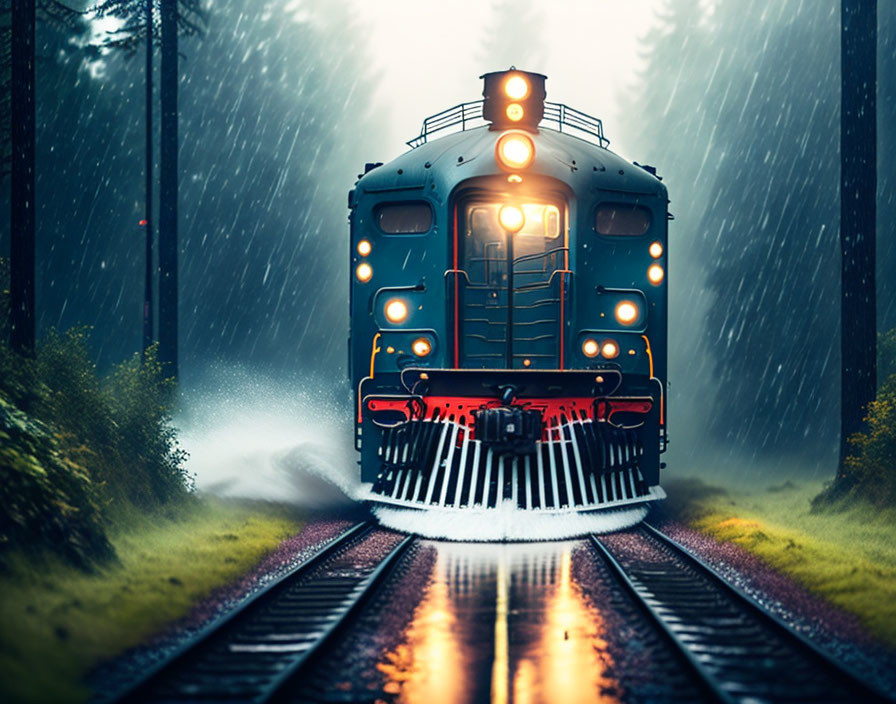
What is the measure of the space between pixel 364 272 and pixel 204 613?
543 cm

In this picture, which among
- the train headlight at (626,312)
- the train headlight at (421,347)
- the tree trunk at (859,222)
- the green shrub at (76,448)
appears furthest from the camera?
the tree trunk at (859,222)

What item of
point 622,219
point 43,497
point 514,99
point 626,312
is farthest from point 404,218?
point 43,497

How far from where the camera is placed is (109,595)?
7.01 meters

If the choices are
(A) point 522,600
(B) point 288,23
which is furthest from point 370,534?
(B) point 288,23

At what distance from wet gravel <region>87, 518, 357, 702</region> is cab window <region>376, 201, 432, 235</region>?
10.7 ft

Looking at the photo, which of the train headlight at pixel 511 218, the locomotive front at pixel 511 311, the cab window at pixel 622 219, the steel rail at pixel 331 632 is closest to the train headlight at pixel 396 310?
the locomotive front at pixel 511 311

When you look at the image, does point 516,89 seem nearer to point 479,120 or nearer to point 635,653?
point 479,120

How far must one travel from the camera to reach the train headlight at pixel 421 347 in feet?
36.3

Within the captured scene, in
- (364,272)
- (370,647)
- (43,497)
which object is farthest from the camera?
(364,272)

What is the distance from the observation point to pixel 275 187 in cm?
3722

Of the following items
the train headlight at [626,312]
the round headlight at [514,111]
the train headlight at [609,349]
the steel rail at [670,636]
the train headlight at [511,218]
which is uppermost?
the round headlight at [514,111]

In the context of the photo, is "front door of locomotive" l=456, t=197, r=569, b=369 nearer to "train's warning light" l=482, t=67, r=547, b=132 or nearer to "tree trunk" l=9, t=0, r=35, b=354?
"train's warning light" l=482, t=67, r=547, b=132

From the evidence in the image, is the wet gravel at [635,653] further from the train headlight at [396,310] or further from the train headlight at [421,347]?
the train headlight at [396,310]

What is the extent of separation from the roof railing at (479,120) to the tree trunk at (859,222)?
2.85 meters
